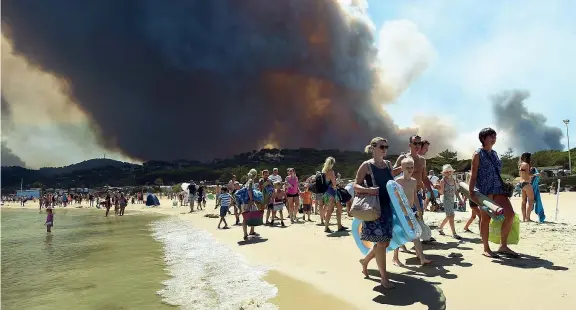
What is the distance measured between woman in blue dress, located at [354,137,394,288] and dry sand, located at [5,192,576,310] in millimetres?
449

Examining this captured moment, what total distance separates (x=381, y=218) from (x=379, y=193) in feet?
0.99

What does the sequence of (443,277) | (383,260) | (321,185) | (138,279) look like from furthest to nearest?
(321,185) → (138,279) → (443,277) → (383,260)

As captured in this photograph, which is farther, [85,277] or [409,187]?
[85,277]

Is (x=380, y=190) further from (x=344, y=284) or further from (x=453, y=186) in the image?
(x=453, y=186)

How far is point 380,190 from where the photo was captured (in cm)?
433

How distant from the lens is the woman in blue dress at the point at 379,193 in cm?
424

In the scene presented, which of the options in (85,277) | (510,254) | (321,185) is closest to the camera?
(510,254)

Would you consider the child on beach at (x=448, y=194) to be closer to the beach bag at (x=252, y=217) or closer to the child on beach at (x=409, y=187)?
the child on beach at (x=409, y=187)

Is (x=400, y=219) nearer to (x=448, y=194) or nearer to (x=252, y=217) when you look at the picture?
(x=448, y=194)

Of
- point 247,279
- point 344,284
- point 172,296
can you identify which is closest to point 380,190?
point 344,284

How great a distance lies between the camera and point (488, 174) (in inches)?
210

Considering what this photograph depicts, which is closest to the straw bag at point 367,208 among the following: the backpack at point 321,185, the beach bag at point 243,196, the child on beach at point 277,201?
the backpack at point 321,185

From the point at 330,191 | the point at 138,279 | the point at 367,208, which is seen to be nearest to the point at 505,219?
the point at 367,208

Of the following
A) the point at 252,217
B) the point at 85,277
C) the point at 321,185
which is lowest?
the point at 85,277
